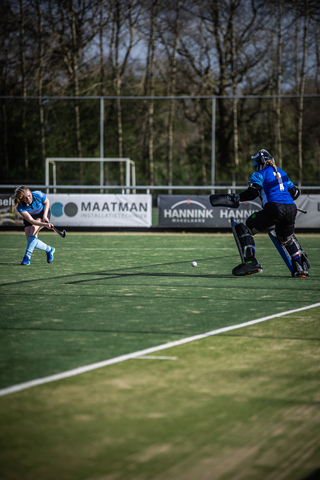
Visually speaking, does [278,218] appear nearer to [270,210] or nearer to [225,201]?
[270,210]

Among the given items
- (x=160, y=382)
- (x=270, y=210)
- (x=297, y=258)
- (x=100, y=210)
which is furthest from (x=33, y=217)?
(x=100, y=210)

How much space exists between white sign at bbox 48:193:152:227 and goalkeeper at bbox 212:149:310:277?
10206mm

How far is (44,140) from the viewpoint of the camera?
1527 inches

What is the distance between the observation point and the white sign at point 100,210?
68.0ft

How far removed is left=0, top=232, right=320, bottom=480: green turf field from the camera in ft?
11.0

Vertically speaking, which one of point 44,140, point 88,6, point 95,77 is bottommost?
point 44,140

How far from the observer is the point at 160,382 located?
4.67 meters

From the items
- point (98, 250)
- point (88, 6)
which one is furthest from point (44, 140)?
point (98, 250)

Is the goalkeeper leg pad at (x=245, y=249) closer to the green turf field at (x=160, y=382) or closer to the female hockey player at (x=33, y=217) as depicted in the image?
the green turf field at (x=160, y=382)

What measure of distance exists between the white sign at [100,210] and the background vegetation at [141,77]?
52.9ft

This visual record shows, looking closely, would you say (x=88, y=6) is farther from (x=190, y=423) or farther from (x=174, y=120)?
(x=190, y=423)

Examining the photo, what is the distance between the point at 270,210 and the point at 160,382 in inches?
240

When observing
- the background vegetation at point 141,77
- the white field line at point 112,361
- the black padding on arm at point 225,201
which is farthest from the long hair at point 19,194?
the background vegetation at point 141,77

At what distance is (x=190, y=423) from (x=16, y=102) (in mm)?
35771
